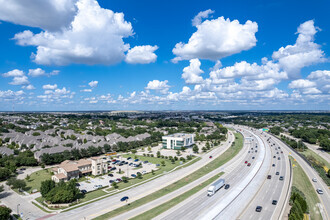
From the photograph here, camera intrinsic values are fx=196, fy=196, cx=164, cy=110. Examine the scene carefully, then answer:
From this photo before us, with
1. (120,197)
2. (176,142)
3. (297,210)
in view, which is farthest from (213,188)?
(176,142)

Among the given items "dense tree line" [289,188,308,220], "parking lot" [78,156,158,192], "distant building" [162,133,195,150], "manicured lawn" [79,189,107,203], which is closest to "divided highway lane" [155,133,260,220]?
"dense tree line" [289,188,308,220]

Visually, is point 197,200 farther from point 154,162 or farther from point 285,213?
point 154,162

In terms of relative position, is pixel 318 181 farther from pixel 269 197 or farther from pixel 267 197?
pixel 267 197

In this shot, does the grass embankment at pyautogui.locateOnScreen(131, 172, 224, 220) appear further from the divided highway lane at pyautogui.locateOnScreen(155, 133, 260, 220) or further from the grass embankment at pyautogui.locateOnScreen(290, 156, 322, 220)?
the grass embankment at pyautogui.locateOnScreen(290, 156, 322, 220)

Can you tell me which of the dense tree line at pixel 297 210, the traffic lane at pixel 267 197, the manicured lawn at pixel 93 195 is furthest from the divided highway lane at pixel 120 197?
the dense tree line at pixel 297 210

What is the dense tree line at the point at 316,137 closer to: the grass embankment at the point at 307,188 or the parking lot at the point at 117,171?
the grass embankment at the point at 307,188

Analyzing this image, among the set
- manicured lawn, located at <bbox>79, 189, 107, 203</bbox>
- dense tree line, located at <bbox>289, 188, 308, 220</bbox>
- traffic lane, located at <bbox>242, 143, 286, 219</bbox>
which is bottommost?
manicured lawn, located at <bbox>79, 189, 107, 203</bbox>

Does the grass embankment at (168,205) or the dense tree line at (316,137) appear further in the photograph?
the dense tree line at (316,137)
